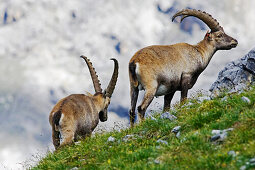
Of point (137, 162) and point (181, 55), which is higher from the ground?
point (181, 55)

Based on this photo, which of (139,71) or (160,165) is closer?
(160,165)

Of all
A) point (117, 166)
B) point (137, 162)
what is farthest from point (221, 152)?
point (117, 166)

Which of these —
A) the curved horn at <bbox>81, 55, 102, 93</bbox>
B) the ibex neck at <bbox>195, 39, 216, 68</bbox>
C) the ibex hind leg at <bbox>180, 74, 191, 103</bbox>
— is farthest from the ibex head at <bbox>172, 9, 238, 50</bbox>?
the curved horn at <bbox>81, 55, 102, 93</bbox>

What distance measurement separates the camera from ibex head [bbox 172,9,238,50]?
13812 millimetres

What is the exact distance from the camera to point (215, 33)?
13969 mm

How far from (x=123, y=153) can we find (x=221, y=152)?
82.1 inches

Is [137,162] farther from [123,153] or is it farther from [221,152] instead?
[221,152]

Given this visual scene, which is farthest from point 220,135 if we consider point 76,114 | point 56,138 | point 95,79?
point 95,79

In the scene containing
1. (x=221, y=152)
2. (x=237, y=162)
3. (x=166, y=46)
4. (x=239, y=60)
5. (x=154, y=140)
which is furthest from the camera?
(x=239, y=60)

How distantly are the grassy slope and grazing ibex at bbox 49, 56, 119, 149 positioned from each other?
56 centimetres

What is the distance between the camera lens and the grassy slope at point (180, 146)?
536cm

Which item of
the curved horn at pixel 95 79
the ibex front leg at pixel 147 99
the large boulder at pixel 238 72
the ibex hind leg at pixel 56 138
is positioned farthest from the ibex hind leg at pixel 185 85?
the ibex hind leg at pixel 56 138

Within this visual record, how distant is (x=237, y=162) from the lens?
4922mm

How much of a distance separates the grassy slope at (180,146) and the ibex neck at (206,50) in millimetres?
4614
